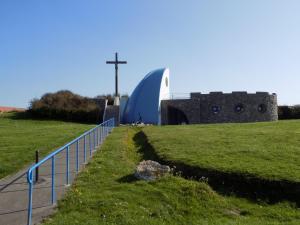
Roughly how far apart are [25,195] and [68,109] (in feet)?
106

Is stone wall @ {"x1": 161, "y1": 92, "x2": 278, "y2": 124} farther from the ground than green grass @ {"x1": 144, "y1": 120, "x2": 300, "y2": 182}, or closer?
farther from the ground

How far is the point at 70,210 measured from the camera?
22.9 feet

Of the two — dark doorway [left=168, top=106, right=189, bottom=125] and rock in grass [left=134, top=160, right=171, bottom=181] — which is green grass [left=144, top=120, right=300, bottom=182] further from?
dark doorway [left=168, top=106, right=189, bottom=125]

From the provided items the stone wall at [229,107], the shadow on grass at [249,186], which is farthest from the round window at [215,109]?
the shadow on grass at [249,186]

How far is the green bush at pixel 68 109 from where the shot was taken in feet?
130

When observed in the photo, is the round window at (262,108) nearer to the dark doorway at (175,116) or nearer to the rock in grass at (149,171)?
the dark doorway at (175,116)

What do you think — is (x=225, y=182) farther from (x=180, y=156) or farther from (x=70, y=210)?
(x=70, y=210)

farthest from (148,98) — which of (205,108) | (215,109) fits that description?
(215,109)

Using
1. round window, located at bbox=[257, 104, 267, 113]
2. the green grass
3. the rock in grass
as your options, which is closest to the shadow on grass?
the green grass

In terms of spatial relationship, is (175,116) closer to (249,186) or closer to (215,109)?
(215,109)

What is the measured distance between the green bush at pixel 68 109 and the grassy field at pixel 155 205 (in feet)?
98.9

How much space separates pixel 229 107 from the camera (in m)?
38.9

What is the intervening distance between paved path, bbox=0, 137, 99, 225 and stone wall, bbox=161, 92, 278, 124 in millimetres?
28539

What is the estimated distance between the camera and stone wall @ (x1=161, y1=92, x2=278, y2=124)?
38906mm
